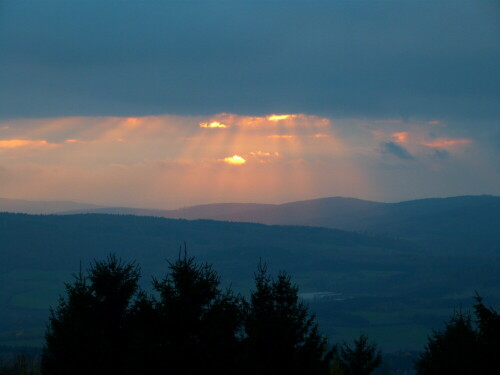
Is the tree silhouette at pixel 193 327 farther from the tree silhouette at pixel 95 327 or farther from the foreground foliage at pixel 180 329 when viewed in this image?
the tree silhouette at pixel 95 327

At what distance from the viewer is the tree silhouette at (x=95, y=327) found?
22.4 m

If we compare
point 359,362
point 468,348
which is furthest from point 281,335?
point 359,362

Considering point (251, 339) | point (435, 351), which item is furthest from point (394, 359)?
point (251, 339)

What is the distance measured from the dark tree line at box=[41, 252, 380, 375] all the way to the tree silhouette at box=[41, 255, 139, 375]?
0.03 metres

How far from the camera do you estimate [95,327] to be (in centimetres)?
2300

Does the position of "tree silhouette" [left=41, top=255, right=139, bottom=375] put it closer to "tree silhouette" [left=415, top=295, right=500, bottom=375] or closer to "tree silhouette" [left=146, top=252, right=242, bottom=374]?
"tree silhouette" [left=146, top=252, right=242, bottom=374]

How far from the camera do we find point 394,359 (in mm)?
106188

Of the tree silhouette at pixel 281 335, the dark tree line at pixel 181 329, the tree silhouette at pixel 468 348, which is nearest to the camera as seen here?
the tree silhouette at pixel 468 348

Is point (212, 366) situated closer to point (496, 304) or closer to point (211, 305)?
point (211, 305)

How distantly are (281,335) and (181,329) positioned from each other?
15.4 ft

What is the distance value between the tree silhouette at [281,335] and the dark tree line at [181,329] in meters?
0.04

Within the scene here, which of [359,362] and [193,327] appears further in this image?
[359,362]

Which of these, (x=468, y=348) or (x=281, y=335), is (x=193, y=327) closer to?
(x=281, y=335)

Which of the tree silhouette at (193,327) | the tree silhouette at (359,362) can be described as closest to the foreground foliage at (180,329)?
the tree silhouette at (193,327)
